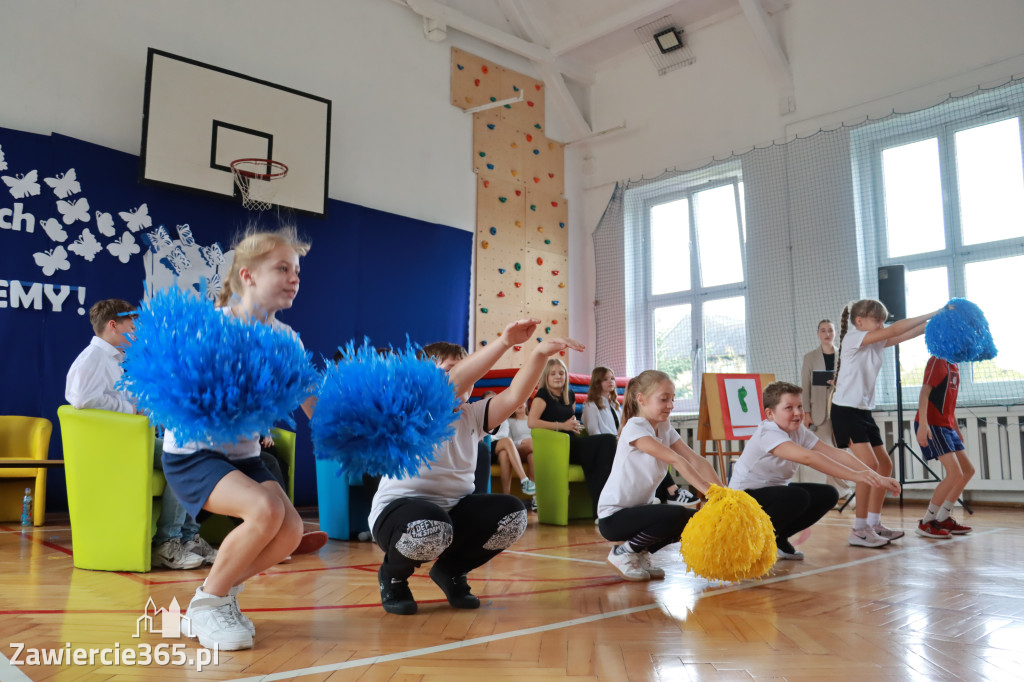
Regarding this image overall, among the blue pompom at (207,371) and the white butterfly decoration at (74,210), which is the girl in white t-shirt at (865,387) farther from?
the white butterfly decoration at (74,210)

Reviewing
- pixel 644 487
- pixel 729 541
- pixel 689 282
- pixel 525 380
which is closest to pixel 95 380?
pixel 525 380

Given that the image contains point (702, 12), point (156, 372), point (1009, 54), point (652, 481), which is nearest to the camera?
point (156, 372)

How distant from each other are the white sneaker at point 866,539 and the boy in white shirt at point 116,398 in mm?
3328

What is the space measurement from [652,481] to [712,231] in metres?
6.33

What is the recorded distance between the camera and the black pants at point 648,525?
9.82 ft

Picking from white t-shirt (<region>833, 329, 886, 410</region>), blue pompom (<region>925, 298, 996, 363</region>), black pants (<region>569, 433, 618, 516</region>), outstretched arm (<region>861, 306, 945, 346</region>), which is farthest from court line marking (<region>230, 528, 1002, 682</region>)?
black pants (<region>569, 433, 618, 516</region>)

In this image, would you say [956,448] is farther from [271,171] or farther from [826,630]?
[271,171]

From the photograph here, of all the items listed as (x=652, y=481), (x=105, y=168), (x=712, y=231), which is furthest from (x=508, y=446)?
(x=712, y=231)

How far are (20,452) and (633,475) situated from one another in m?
4.44

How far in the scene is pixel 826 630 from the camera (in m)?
2.18

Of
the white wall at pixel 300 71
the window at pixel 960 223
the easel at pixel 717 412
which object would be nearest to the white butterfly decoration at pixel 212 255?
the white wall at pixel 300 71

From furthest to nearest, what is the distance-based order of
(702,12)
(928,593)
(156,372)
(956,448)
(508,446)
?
(702,12) → (508,446) → (956,448) → (928,593) → (156,372)

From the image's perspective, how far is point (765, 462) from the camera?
11.6ft

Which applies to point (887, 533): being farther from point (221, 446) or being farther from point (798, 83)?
point (798, 83)
